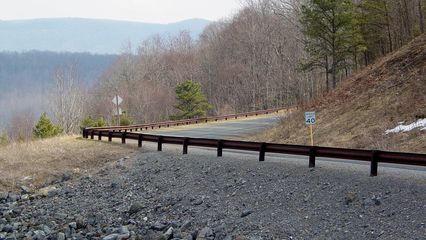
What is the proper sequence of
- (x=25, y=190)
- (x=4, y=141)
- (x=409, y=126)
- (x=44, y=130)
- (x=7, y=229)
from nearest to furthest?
1. (x=7, y=229)
2. (x=409, y=126)
3. (x=25, y=190)
4. (x=4, y=141)
5. (x=44, y=130)

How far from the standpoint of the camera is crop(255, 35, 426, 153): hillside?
2161 cm

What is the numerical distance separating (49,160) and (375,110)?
16.9 meters

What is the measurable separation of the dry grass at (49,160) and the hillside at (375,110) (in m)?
9.68

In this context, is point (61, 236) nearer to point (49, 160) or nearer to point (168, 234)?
point (168, 234)

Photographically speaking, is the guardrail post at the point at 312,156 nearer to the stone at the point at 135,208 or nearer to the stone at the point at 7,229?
the stone at the point at 135,208

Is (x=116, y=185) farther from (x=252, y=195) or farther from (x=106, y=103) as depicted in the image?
(x=106, y=103)

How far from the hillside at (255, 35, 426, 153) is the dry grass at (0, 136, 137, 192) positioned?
9.68 meters

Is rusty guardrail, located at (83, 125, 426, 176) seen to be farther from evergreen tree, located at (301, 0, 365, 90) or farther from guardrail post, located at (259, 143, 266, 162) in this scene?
evergreen tree, located at (301, 0, 365, 90)

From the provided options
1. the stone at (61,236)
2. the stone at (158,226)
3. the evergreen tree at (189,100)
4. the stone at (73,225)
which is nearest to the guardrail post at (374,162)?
the stone at (158,226)

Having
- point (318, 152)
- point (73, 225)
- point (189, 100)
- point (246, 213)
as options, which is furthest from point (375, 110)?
point (189, 100)

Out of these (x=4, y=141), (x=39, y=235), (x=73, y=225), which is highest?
(x=4, y=141)

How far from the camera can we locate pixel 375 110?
26.0m

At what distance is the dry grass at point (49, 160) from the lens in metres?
23.7

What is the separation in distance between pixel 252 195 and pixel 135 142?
15.5 m
